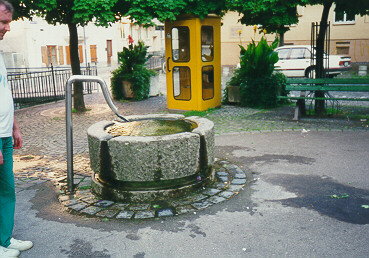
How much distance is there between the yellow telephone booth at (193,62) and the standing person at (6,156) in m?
7.46

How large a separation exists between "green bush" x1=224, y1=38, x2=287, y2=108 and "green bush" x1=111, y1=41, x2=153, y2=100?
157 inches

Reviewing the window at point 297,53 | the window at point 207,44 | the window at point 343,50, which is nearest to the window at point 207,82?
the window at point 207,44

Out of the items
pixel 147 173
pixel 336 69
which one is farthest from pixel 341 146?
pixel 336 69

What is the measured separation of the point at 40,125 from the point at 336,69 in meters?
14.6

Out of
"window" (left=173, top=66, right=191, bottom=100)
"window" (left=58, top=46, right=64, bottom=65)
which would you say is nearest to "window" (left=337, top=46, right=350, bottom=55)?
"window" (left=173, top=66, right=191, bottom=100)

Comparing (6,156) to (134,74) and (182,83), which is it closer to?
(182,83)

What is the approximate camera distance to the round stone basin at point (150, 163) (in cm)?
462

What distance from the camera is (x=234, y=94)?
1213cm

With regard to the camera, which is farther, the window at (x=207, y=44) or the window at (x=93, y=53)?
the window at (x=93, y=53)

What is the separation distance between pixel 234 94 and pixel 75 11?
5290 mm

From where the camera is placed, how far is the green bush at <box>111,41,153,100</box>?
14.1 m

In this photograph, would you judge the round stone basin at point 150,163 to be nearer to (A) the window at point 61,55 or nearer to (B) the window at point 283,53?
(B) the window at point 283,53

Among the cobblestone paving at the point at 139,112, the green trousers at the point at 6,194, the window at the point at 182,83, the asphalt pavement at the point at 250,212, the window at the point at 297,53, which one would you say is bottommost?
the asphalt pavement at the point at 250,212

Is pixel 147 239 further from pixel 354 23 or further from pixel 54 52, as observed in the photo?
pixel 54 52
